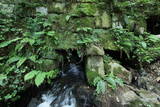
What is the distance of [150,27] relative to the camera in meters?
6.08

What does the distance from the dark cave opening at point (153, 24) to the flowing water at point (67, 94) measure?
3.24m

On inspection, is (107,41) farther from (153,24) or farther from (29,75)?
(29,75)

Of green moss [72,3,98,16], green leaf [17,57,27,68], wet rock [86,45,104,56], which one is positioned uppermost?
green moss [72,3,98,16]

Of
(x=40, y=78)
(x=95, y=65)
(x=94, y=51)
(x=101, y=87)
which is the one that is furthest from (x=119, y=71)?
(x=40, y=78)

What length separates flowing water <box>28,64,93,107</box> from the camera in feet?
12.2

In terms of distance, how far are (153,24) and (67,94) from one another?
13.6 ft

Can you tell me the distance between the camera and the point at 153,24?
19.7ft

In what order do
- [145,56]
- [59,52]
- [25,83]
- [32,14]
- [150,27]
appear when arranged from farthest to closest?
[150,27] < [32,14] < [145,56] < [59,52] < [25,83]

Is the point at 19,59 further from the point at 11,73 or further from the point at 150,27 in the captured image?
the point at 150,27

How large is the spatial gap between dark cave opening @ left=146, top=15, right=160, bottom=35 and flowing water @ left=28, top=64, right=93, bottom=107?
128 inches

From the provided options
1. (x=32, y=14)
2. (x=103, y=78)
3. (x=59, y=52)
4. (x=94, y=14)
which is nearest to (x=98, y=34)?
(x=94, y=14)

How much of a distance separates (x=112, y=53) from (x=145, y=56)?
0.98 metres

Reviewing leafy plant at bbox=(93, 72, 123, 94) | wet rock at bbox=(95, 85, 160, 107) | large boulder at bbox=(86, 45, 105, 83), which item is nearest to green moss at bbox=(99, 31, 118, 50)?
large boulder at bbox=(86, 45, 105, 83)

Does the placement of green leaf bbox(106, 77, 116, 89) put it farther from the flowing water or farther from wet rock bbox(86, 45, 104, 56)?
wet rock bbox(86, 45, 104, 56)
